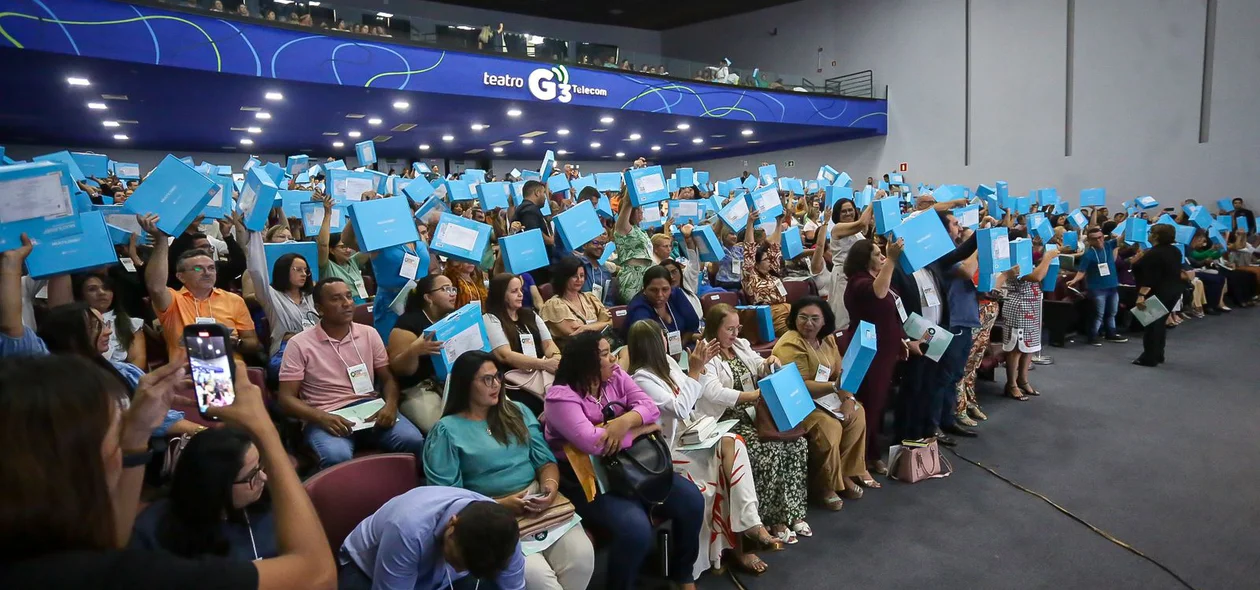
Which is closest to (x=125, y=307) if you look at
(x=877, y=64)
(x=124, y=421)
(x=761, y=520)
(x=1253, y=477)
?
(x=124, y=421)

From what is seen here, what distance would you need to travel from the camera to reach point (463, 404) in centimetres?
256

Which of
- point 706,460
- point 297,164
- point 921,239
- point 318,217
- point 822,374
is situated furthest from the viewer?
point 297,164

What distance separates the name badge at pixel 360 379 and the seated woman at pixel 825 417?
2051mm

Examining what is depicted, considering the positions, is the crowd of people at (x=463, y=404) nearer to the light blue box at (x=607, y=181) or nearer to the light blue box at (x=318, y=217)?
the light blue box at (x=318, y=217)

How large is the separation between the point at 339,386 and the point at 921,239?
3.00 m

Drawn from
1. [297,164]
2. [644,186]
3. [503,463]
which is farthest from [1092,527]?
[297,164]

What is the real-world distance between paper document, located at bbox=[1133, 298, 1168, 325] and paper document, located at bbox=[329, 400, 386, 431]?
658 cm

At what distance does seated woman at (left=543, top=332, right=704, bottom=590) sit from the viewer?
101 inches

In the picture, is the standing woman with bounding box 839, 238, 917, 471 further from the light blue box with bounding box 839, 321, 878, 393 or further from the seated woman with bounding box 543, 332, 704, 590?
the seated woman with bounding box 543, 332, 704, 590

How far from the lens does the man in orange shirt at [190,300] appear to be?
3066mm

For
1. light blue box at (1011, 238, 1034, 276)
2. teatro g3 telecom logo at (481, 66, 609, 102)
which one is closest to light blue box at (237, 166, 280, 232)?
light blue box at (1011, 238, 1034, 276)

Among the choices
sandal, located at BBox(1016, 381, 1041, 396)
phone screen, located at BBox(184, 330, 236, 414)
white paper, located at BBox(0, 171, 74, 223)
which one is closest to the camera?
phone screen, located at BBox(184, 330, 236, 414)

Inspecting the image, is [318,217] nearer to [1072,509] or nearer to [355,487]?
[355,487]

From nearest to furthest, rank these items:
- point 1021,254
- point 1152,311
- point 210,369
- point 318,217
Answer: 1. point 210,369
2. point 1021,254
3. point 318,217
4. point 1152,311
